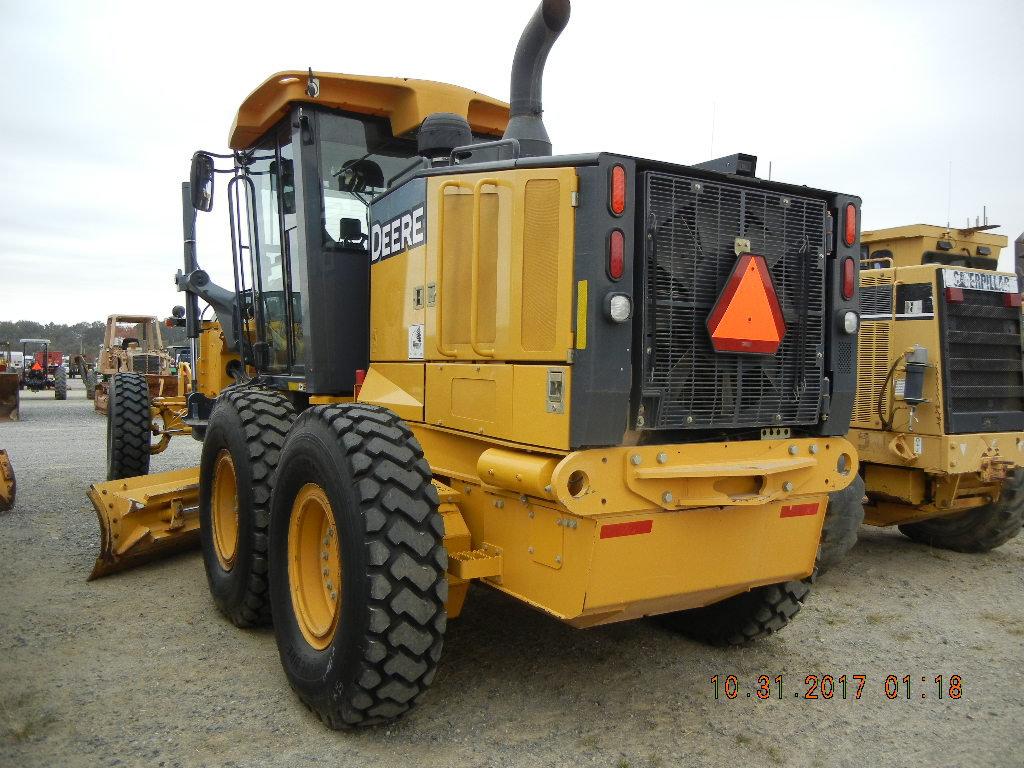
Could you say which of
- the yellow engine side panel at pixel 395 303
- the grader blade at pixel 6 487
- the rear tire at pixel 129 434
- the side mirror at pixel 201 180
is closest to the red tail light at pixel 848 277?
the yellow engine side panel at pixel 395 303

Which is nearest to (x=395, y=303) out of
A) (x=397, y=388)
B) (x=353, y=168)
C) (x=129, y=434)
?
(x=397, y=388)

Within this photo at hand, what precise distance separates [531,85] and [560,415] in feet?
6.46

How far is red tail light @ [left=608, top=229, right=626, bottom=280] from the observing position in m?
3.00

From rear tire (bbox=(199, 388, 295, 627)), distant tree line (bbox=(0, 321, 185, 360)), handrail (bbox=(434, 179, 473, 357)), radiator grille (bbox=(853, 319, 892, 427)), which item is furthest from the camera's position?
distant tree line (bbox=(0, 321, 185, 360))

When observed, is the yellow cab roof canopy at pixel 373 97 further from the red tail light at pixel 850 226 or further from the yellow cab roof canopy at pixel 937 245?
the yellow cab roof canopy at pixel 937 245

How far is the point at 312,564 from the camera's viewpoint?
3.83 metres

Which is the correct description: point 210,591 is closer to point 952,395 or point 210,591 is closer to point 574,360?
point 574,360

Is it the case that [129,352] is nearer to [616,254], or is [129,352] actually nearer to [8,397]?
[8,397]

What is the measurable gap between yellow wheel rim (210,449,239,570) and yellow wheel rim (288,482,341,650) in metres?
1.38

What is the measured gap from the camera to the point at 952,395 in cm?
594

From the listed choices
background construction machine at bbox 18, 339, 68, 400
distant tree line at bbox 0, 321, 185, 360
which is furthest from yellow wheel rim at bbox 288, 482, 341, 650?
distant tree line at bbox 0, 321, 185, 360

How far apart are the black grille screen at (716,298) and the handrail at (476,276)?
25.7 inches

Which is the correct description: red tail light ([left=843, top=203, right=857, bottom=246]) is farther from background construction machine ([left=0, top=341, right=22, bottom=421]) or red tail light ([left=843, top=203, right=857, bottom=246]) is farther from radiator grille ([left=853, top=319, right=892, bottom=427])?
background construction machine ([left=0, top=341, right=22, bottom=421])

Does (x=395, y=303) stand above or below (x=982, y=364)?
above
